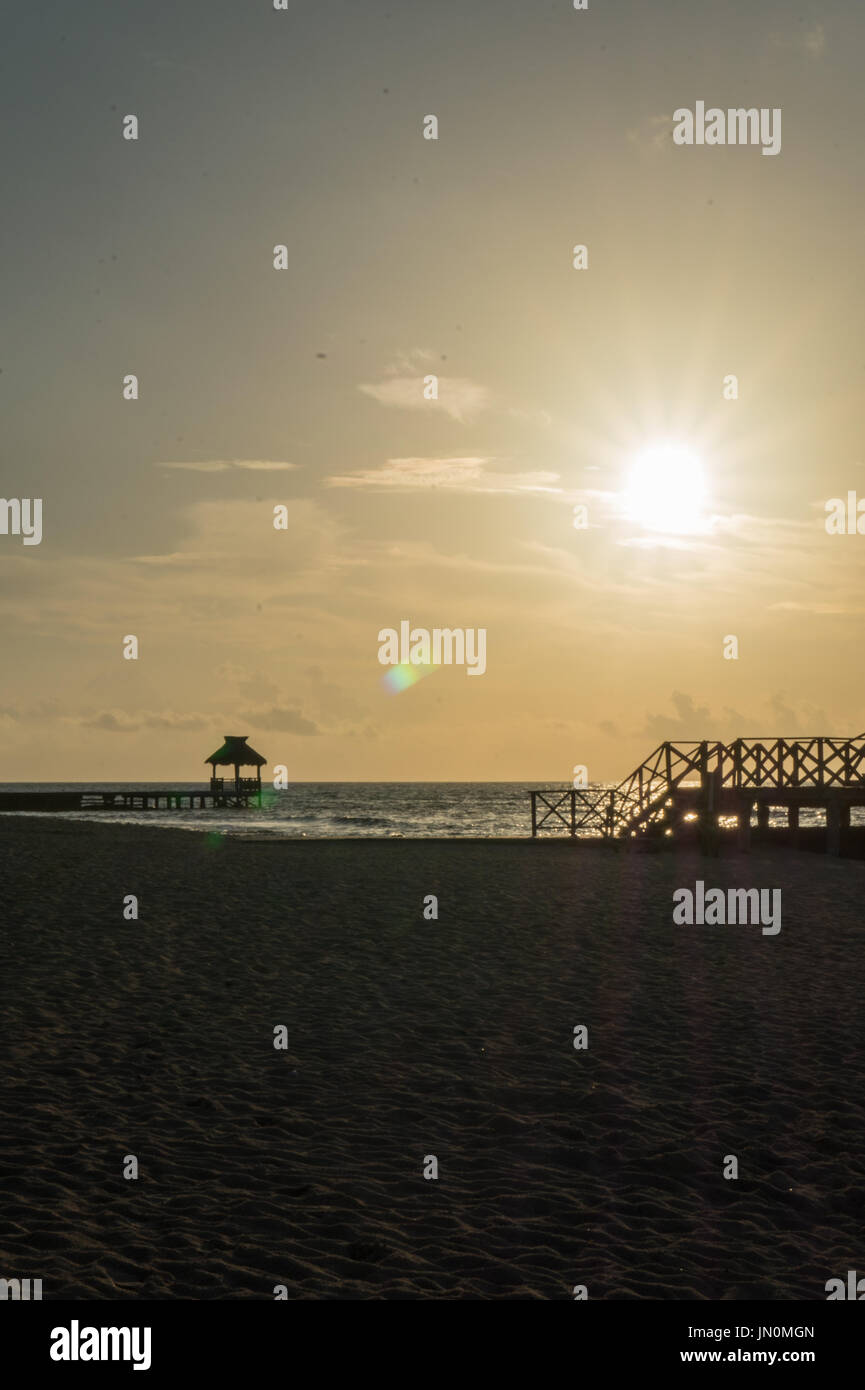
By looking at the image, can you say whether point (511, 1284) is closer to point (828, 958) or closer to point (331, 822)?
point (828, 958)

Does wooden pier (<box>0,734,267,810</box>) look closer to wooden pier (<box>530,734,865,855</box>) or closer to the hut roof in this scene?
the hut roof

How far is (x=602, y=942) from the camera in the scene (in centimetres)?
1622

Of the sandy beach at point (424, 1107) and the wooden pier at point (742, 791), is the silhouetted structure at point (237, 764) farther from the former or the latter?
the sandy beach at point (424, 1107)

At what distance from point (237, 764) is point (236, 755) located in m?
0.80

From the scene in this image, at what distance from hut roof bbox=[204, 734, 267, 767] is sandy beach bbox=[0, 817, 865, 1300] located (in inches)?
2587

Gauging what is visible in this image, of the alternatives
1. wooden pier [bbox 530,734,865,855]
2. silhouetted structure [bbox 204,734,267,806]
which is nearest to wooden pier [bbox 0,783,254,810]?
silhouetted structure [bbox 204,734,267,806]

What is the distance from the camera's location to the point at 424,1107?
8.52m

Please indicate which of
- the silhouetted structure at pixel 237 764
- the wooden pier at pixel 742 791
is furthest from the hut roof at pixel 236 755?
the wooden pier at pixel 742 791
